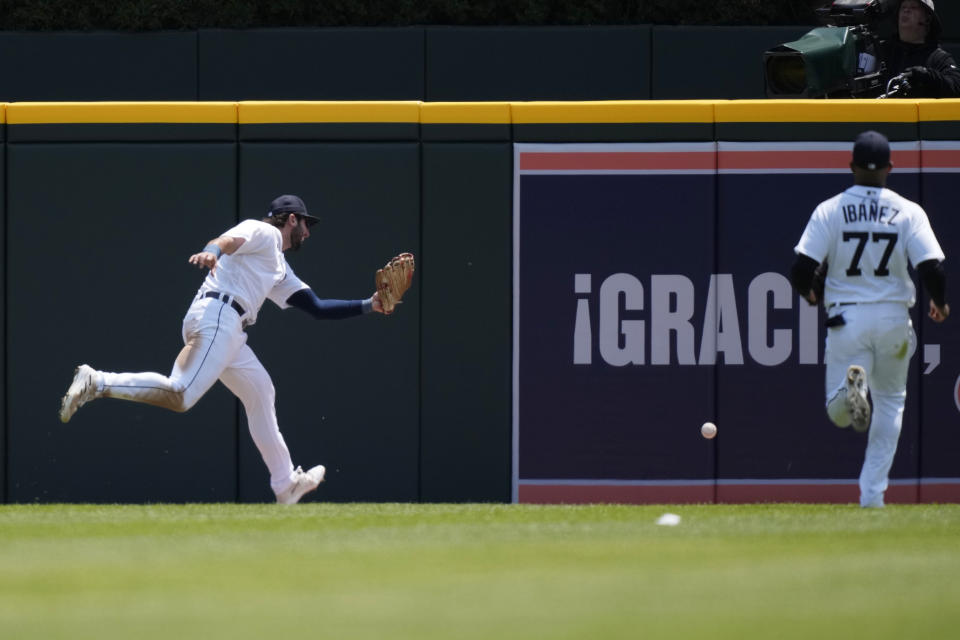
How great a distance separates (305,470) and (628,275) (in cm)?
247

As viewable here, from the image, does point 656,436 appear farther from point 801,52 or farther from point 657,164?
point 801,52

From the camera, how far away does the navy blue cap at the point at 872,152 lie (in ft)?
26.3

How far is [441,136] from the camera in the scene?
10086 mm

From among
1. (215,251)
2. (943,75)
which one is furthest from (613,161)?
(215,251)

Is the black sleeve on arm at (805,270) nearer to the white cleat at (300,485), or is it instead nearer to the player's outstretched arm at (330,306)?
the player's outstretched arm at (330,306)

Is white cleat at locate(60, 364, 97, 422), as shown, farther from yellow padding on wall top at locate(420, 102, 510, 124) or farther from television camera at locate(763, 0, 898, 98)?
television camera at locate(763, 0, 898, 98)

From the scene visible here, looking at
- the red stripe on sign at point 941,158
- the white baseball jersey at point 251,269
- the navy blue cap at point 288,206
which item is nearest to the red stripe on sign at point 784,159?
the red stripe on sign at point 941,158

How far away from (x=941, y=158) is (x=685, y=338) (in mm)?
2001

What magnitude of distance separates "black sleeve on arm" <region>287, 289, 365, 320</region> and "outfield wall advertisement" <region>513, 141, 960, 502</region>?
1157 millimetres

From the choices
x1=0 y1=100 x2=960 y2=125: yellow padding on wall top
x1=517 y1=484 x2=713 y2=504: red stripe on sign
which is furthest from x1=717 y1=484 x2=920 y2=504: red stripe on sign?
x1=0 y1=100 x2=960 y2=125: yellow padding on wall top

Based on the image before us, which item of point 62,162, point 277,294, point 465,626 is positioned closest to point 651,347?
point 277,294

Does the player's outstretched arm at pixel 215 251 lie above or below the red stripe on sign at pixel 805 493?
above

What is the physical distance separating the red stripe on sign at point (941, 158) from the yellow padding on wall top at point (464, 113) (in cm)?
269

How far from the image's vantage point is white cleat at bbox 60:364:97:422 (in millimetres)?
8805
